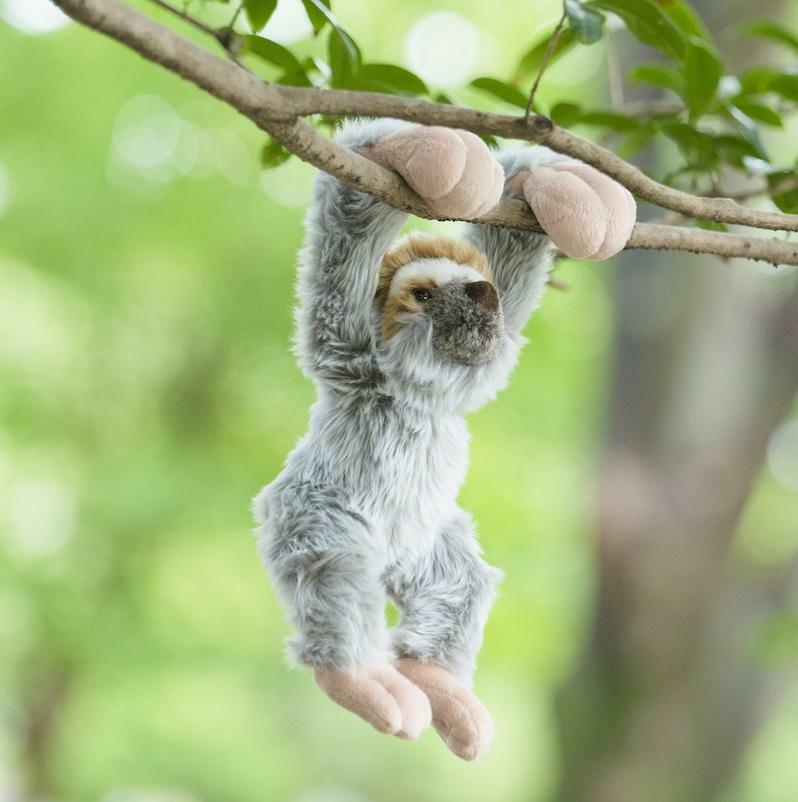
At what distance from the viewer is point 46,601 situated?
10.5ft

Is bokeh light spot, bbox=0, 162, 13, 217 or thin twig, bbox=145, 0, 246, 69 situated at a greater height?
bokeh light spot, bbox=0, 162, 13, 217

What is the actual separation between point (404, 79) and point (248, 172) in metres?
2.57

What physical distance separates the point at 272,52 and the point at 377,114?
21 cm

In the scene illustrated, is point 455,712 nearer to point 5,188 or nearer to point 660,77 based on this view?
point 660,77

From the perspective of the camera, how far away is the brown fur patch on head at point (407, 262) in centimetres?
48

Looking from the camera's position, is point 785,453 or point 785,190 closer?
point 785,190

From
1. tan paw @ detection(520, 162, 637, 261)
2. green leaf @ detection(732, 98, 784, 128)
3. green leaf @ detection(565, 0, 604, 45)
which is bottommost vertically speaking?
tan paw @ detection(520, 162, 637, 261)

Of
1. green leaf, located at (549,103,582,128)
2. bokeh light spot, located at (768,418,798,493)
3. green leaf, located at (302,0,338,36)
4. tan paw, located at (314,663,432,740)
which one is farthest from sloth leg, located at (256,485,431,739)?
bokeh light spot, located at (768,418,798,493)

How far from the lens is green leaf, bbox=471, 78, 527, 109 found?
0.64 meters

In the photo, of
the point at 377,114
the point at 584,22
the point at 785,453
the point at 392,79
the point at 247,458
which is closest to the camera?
the point at 377,114

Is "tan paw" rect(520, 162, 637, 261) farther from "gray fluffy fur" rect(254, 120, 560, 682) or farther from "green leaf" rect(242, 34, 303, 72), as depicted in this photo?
"green leaf" rect(242, 34, 303, 72)

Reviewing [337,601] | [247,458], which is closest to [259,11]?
[337,601]

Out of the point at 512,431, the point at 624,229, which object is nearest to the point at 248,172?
the point at 512,431

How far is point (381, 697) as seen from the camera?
43 centimetres
